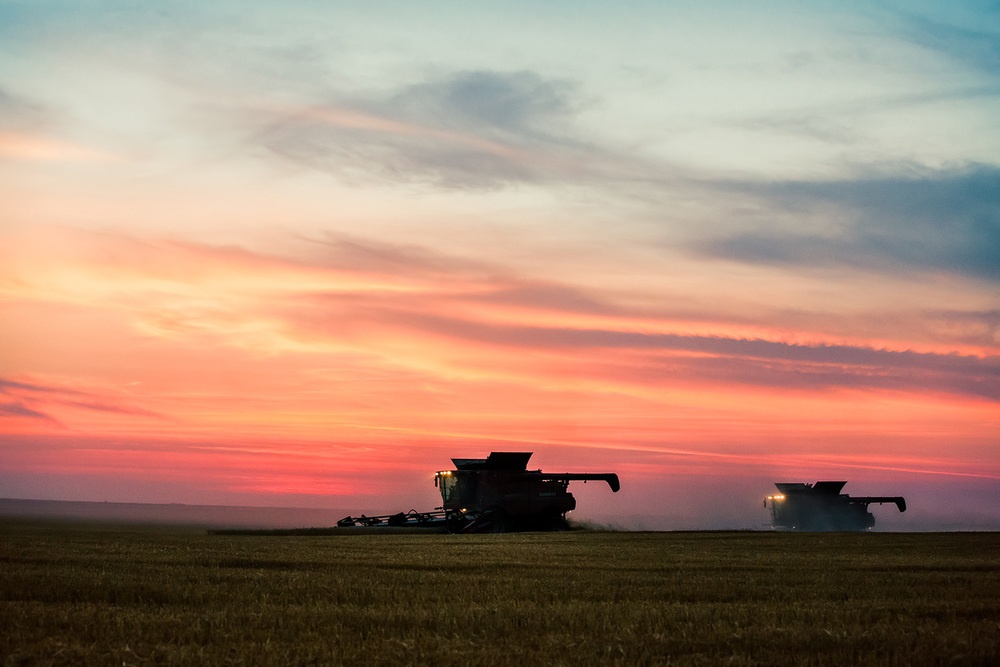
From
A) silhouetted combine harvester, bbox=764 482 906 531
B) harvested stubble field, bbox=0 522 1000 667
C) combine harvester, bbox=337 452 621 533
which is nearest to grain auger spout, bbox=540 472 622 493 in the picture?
combine harvester, bbox=337 452 621 533

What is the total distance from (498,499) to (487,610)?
55.7 m

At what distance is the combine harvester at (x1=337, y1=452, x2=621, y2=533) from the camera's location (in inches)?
2844

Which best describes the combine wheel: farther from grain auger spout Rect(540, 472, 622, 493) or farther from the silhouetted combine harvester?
the silhouetted combine harvester

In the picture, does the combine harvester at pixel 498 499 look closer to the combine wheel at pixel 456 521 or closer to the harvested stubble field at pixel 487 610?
the combine wheel at pixel 456 521

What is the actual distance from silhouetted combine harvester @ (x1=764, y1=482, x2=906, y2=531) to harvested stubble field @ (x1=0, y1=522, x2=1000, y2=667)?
5574cm

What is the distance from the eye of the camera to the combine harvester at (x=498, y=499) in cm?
7225

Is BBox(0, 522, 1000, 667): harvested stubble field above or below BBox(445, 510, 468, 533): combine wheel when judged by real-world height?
above

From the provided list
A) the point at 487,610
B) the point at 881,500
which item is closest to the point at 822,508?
the point at 881,500

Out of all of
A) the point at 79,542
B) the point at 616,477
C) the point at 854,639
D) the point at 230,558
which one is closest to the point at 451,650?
the point at 854,639

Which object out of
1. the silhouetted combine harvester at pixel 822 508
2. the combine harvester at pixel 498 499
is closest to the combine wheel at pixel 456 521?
the combine harvester at pixel 498 499

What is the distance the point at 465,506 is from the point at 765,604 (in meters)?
55.0

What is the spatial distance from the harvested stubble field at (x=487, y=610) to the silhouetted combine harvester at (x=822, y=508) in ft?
183

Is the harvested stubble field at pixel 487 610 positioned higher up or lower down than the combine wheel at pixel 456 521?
higher up

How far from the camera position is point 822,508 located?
88.2m
